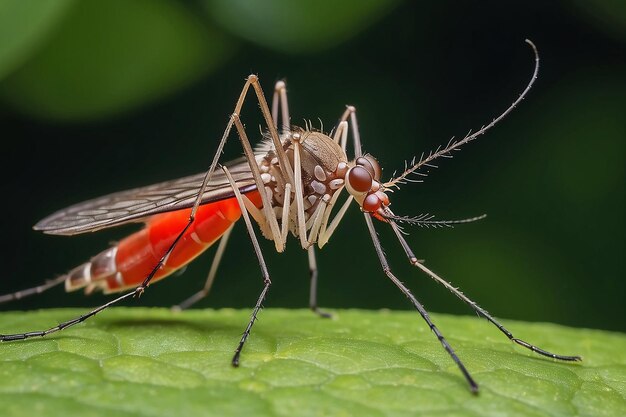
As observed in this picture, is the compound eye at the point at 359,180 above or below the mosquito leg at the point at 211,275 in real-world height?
above

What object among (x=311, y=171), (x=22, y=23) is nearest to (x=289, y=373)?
(x=311, y=171)

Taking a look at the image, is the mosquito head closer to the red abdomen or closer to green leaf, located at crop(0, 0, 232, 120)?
the red abdomen

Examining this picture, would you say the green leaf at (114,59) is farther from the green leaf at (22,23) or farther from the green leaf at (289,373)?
the green leaf at (289,373)

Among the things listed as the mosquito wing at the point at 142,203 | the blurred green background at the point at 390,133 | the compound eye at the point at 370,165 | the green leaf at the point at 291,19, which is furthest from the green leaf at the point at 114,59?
the compound eye at the point at 370,165


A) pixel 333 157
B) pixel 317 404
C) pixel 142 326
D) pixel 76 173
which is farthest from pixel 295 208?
pixel 76 173

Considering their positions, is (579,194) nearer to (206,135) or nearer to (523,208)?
(523,208)

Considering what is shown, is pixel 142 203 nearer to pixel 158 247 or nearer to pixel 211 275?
pixel 158 247

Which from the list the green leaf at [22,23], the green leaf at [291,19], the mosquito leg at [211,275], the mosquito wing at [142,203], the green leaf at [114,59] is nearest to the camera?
the mosquito wing at [142,203]
